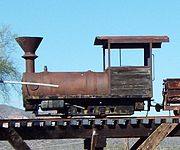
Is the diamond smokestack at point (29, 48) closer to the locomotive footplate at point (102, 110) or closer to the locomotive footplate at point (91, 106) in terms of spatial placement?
the locomotive footplate at point (91, 106)

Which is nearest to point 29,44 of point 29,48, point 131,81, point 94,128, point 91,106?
point 29,48

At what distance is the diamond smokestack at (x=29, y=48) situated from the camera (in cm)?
1962

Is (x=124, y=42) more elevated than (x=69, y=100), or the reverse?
(x=124, y=42)

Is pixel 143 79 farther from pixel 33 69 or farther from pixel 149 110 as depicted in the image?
pixel 33 69

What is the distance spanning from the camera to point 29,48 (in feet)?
64.9

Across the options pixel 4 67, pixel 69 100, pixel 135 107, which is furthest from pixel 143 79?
pixel 4 67

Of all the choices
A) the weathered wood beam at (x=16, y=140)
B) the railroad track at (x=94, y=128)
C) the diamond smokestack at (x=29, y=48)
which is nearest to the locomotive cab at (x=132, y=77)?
the railroad track at (x=94, y=128)

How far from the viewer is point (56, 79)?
1969cm

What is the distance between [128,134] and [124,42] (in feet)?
10.8

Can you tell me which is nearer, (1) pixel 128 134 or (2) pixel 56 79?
(1) pixel 128 134

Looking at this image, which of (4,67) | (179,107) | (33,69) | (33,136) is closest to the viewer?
(33,136)

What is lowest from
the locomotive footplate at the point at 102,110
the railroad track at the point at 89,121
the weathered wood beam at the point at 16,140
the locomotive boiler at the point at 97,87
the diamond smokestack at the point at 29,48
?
the weathered wood beam at the point at 16,140

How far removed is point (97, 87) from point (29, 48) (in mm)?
2569

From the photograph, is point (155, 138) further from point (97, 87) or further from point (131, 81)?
point (97, 87)
